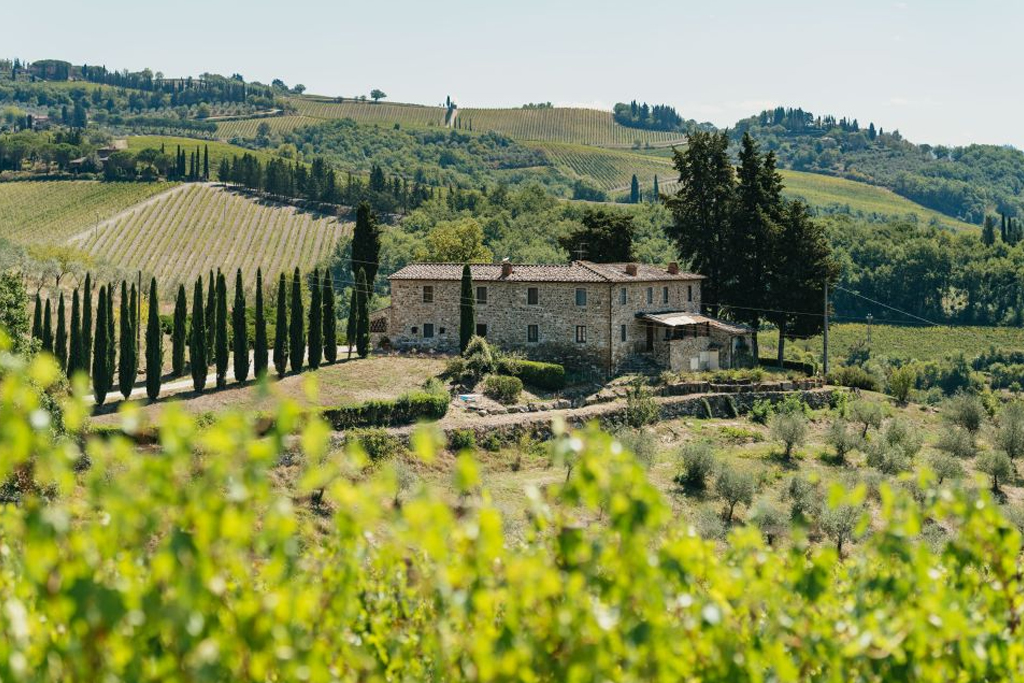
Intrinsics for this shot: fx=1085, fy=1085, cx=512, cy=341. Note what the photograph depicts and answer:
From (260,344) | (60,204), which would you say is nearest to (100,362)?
(260,344)

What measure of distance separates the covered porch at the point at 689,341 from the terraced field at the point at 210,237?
168ft

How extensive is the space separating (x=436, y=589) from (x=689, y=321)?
1676 inches

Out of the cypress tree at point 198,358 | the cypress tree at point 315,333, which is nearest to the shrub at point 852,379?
the cypress tree at point 315,333

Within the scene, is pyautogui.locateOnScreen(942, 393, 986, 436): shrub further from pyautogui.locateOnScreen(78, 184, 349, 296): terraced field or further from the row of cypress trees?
pyautogui.locateOnScreen(78, 184, 349, 296): terraced field

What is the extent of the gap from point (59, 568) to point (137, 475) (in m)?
0.91

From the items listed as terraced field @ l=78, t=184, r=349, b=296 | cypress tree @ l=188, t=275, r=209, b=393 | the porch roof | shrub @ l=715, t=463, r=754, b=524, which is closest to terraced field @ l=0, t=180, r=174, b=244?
terraced field @ l=78, t=184, r=349, b=296

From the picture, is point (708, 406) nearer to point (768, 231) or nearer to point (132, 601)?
point (768, 231)

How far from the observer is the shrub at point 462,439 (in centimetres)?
3888

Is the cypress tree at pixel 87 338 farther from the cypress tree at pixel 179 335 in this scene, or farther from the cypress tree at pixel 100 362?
the cypress tree at pixel 179 335

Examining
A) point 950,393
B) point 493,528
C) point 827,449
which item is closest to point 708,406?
point 827,449

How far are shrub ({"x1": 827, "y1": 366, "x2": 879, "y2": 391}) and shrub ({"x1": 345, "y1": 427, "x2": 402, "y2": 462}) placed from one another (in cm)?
2271

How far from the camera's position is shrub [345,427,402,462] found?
1463 inches

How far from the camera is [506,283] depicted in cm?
4956

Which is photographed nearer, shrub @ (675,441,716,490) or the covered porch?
shrub @ (675,441,716,490)
